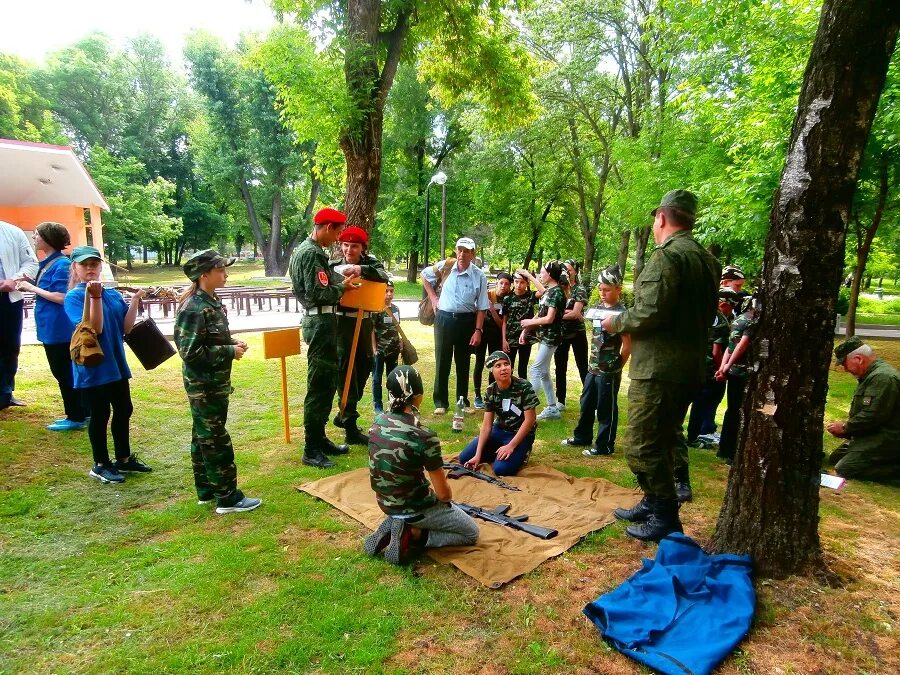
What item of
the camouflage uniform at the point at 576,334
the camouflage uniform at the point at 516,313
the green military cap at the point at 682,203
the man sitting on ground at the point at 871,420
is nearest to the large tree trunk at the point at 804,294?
the green military cap at the point at 682,203

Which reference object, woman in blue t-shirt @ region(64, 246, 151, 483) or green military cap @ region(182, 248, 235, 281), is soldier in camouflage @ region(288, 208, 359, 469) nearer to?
green military cap @ region(182, 248, 235, 281)

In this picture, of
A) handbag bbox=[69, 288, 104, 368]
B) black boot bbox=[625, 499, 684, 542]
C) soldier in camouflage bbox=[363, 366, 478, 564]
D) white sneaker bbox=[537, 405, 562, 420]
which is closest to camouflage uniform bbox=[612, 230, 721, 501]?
black boot bbox=[625, 499, 684, 542]

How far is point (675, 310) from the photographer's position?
10.4ft

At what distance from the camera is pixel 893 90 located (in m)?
7.43

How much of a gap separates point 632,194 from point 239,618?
17600mm

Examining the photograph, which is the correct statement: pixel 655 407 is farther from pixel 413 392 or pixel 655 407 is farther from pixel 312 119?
pixel 312 119

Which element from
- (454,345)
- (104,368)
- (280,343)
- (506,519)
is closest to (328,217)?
(280,343)

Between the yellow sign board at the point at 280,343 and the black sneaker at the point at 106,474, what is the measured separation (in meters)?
1.57

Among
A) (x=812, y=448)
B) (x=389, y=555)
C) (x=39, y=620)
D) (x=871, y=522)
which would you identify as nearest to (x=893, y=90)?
(x=871, y=522)

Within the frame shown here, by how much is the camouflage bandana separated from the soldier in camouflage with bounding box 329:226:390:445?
1.93 metres

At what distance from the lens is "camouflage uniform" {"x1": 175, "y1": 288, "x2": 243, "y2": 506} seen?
139 inches

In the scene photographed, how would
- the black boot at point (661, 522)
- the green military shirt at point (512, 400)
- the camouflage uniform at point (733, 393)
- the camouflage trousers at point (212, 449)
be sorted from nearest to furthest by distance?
the black boot at point (661, 522)
the camouflage trousers at point (212, 449)
the green military shirt at point (512, 400)
the camouflage uniform at point (733, 393)

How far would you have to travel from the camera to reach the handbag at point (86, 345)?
395 cm

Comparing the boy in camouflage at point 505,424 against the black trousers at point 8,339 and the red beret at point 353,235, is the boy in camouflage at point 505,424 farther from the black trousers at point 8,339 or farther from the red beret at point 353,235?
the black trousers at point 8,339
